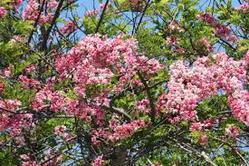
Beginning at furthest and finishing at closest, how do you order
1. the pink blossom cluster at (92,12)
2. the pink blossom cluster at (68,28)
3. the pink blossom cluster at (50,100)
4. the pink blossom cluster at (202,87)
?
the pink blossom cluster at (68,28), the pink blossom cluster at (92,12), the pink blossom cluster at (50,100), the pink blossom cluster at (202,87)

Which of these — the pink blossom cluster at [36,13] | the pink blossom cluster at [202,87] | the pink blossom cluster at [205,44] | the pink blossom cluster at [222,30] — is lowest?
the pink blossom cluster at [202,87]

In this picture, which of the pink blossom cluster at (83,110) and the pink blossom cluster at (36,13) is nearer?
the pink blossom cluster at (83,110)

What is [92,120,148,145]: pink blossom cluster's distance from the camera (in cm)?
741

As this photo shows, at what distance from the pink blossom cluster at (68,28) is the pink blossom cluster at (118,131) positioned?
425 cm

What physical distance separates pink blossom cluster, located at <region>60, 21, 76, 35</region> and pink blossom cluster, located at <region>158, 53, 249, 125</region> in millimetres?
4779

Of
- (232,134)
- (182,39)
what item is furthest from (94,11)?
(232,134)

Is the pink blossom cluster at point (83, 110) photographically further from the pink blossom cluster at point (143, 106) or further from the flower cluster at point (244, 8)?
the flower cluster at point (244, 8)

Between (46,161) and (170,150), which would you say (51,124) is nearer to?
(46,161)

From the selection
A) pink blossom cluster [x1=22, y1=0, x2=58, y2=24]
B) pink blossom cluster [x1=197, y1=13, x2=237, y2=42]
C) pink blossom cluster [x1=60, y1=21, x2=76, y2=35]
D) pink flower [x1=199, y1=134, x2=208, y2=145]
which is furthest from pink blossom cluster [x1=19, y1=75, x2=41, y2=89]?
pink blossom cluster [x1=197, y1=13, x2=237, y2=42]

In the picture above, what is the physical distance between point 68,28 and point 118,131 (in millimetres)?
4833

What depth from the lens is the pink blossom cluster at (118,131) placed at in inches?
292

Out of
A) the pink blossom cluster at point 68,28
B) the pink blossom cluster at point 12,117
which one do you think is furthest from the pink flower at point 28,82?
the pink blossom cluster at point 68,28

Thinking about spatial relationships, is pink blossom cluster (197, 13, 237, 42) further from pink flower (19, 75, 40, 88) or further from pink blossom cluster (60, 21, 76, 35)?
pink flower (19, 75, 40, 88)

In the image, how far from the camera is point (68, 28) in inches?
465
